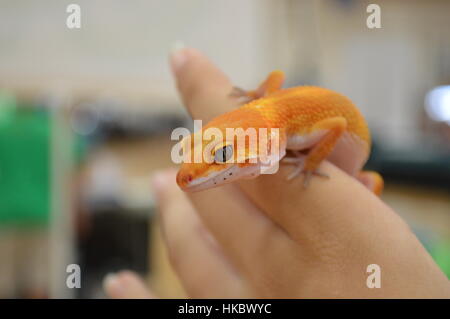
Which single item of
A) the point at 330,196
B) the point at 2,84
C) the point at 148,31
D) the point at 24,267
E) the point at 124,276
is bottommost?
the point at 24,267

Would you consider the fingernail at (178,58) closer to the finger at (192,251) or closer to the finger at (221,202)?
the finger at (221,202)

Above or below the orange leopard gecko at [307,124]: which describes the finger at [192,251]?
below

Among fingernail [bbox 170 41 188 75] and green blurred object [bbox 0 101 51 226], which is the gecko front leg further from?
green blurred object [bbox 0 101 51 226]

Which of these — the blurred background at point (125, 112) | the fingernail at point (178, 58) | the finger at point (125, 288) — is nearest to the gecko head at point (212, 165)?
the fingernail at point (178, 58)

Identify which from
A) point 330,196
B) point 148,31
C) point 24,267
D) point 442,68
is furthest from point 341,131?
point 442,68

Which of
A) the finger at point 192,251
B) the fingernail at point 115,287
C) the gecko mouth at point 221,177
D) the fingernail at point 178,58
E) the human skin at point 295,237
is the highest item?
the fingernail at point 178,58

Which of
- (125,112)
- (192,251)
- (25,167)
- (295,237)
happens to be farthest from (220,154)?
(125,112)

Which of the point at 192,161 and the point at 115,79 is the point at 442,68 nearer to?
the point at 115,79
